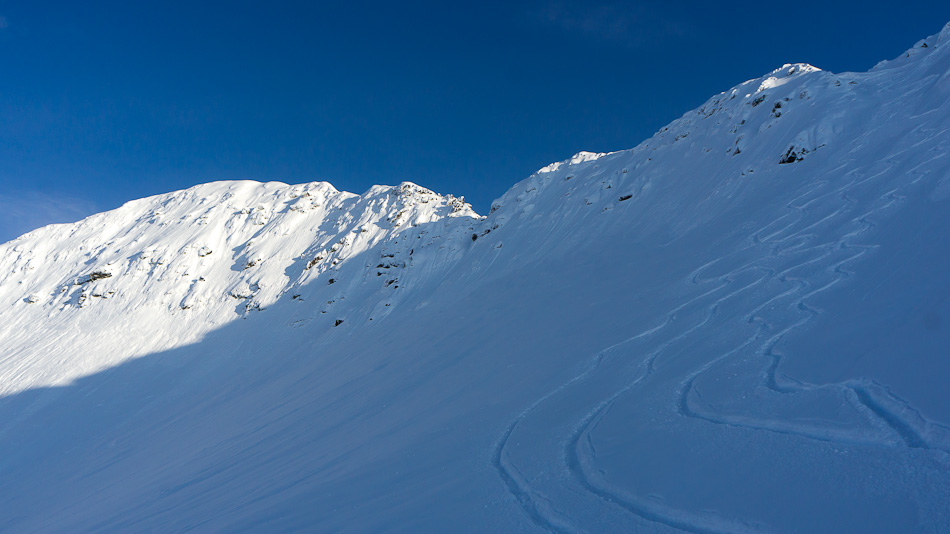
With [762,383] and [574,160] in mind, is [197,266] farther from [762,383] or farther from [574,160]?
[762,383]

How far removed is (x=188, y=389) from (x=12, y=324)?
26.2m

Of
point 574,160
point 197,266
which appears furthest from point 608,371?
point 197,266

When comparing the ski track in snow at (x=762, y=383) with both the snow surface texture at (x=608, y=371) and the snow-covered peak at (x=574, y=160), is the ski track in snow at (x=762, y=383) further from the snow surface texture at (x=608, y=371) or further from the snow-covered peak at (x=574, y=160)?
the snow-covered peak at (x=574, y=160)

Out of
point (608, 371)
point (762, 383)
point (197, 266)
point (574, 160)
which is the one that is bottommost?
point (762, 383)

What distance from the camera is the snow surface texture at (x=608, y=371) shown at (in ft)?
10.5

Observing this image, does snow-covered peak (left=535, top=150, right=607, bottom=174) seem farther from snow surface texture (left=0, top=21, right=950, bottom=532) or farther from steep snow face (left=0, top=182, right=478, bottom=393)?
steep snow face (left=0, top=182, right=478, bottom=393)

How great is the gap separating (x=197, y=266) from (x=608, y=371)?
4336cm

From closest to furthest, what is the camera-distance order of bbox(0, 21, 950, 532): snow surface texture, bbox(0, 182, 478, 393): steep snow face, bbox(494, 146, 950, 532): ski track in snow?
bbox(494, 146, 950, 532): ski track in snow
bbox(0, 21, 950, 532): snow surface texture
bbox(0, 182, 478, 393): steep snow face

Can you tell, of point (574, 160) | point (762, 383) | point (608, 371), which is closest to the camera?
point (762, 383)

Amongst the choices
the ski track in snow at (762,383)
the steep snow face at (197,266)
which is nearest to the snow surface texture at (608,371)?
the ski track in snow at (762,383)

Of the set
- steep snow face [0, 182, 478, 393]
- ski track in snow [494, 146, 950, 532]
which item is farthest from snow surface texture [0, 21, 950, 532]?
steep snow face [0, 182, 478, 393]

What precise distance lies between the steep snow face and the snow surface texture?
645mm

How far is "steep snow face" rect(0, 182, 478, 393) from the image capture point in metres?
32.1

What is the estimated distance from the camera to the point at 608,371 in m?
6.05
